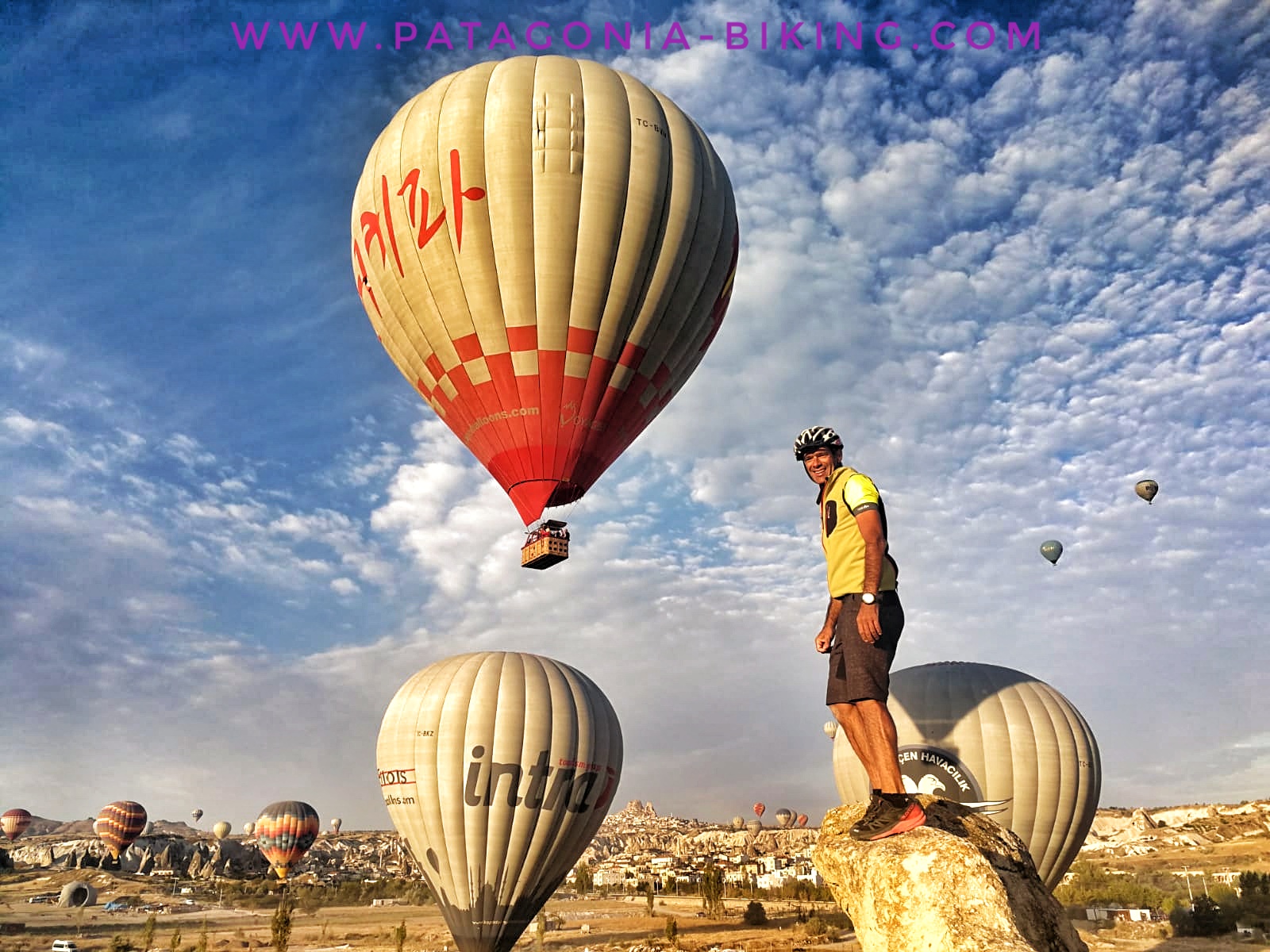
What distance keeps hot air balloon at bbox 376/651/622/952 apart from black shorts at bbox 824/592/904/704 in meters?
24.6

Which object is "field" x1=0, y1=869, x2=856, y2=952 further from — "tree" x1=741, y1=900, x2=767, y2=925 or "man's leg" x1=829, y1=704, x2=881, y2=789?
"man's leg" x1=829, y1=704, x2=881, y2=789

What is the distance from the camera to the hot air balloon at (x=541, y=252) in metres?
21.8

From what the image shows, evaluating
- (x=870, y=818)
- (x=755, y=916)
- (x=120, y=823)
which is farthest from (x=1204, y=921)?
(x=120, y=823)

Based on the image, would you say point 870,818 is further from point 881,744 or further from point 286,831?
point 286,831

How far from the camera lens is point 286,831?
73.0m

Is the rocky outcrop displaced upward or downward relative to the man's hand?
downward

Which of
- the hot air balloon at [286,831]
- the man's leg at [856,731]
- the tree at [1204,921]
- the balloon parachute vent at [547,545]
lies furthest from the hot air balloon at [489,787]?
the hot air balloon at [286,831]

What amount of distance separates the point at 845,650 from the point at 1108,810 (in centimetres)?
13943

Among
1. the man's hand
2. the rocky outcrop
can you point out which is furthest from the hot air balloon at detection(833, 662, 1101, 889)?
the man's hand

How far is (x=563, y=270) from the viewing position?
71.7 feet

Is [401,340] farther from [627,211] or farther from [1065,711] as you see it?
[1065,711]

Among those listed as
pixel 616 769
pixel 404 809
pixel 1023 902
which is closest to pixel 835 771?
pixel 616 769

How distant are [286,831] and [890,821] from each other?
7927 cm

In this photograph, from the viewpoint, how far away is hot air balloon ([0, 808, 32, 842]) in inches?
3856
